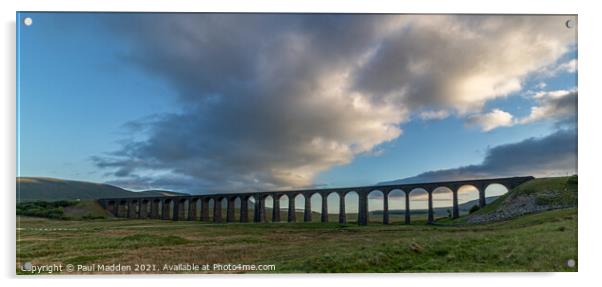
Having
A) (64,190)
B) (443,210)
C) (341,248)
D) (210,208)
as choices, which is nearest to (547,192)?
(443,210)

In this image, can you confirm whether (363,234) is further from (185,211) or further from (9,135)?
(9,135)

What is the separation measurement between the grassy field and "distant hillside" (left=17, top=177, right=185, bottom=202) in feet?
2.76

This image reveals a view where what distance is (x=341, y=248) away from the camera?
1138 cm

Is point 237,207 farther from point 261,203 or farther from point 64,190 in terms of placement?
point 64,190

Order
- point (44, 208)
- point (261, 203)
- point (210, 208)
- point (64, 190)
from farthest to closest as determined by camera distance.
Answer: point (210, 208), point (261, 203), point (44, 208), point (64, 190)

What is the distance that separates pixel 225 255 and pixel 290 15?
7.28m

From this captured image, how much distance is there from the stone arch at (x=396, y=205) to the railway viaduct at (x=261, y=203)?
0.41 feet

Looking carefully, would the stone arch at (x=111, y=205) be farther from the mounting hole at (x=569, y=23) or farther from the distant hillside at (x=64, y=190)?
the mounting hole at (x=569, y=23)

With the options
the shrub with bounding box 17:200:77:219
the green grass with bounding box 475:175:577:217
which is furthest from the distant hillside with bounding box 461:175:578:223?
the shrub with bounding box 17:200:77:219

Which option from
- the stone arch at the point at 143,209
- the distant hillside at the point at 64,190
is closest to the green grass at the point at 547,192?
the distant hillside at the point at 64,190

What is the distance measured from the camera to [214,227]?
51.5 feet

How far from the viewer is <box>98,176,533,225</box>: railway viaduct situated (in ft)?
42.9

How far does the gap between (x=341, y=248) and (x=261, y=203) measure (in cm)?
578

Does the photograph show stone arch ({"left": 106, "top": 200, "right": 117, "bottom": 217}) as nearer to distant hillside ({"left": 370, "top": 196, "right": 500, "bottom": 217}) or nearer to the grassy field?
the grassy field
